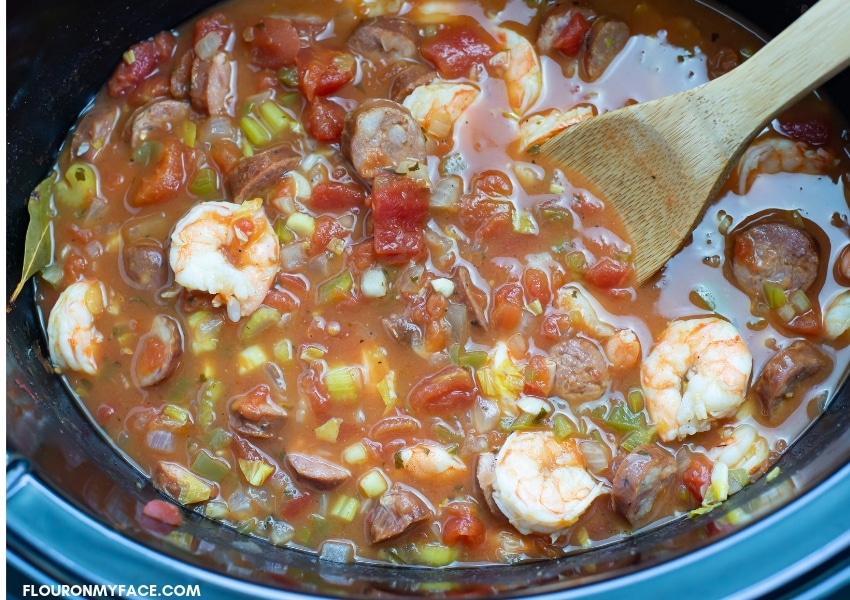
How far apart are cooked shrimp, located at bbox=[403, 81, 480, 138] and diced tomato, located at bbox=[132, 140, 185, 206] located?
43.0 inches

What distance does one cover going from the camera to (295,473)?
11.3ft

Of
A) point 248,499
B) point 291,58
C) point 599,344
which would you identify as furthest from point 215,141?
point 599,344

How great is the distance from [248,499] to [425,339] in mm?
1028

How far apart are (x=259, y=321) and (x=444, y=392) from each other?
0.87m

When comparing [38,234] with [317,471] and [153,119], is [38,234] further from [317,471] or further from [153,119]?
[317,471]

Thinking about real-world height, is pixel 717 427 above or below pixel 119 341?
above

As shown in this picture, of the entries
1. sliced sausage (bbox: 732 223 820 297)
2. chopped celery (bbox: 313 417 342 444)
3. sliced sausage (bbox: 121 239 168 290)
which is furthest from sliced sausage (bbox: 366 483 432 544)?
sliced sausage (bbox: 732 223 820 297)

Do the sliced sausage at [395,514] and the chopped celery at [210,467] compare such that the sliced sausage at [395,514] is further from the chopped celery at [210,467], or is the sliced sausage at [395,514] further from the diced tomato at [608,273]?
the diced tomato at [608,273]

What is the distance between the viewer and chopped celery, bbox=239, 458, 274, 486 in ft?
11.3

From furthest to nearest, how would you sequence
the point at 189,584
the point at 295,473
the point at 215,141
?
the point at 215,141
the point at 295,473
the point at 189,584

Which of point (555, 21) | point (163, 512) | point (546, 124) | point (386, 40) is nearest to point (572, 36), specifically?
point (555, 21)

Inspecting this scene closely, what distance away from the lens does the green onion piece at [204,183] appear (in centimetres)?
374

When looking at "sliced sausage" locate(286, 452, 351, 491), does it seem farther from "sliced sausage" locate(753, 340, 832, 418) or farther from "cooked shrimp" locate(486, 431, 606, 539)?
"sliced sausage" locate(753, 340, 832, 418)

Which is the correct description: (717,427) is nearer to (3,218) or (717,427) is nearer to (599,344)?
(599,344)
